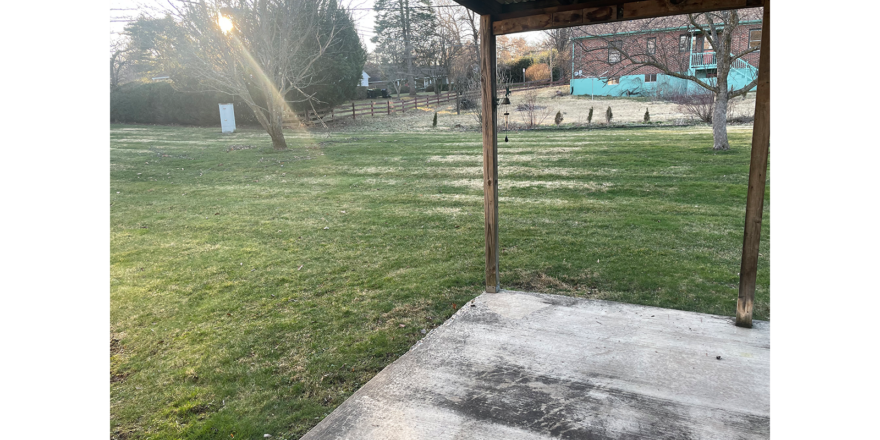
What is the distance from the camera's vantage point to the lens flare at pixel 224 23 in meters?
15.3

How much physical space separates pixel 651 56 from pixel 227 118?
16.3m

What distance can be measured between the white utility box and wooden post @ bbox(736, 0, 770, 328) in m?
21.3

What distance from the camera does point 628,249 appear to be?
6.48 metres

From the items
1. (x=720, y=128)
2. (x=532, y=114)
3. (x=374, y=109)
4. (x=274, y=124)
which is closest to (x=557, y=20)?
(x=720, y=128)

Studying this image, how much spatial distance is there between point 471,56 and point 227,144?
14.4 meters

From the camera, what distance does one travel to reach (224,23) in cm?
1545

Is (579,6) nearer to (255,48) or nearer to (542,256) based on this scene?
(542,256)

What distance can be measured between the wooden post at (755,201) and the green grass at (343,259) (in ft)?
1.64

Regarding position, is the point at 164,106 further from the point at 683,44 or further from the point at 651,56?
the point at 683,44

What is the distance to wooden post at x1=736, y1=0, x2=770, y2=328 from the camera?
377cm

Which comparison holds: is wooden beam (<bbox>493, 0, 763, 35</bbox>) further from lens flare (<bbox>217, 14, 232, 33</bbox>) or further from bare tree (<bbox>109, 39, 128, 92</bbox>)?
bare tree (<bbox>109, 39, 128, 92</bbox>)

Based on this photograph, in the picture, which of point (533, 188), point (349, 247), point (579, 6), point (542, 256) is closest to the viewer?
point (579, 6)
